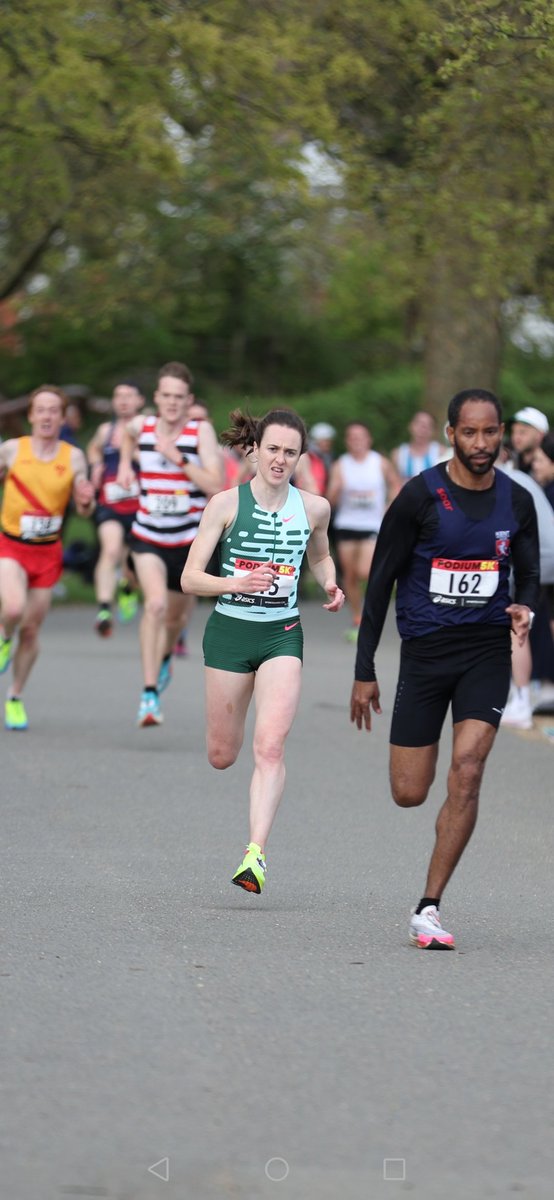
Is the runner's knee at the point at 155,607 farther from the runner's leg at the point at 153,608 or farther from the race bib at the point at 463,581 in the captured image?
the race bib at the point at 463,581

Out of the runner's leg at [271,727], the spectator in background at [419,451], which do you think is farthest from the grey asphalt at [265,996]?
the spectator in background at [419,451]

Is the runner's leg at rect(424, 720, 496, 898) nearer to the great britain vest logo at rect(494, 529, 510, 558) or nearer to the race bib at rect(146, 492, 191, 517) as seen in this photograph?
the great britain vest logo at rect(494, 529, 510, 558)

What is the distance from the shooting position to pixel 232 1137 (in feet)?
15.1

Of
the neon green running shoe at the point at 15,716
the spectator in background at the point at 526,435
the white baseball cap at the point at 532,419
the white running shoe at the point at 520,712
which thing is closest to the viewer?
the neon green running shoe at the point at 15,716

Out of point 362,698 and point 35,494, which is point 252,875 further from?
point 35,494

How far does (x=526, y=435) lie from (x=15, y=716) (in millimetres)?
3767

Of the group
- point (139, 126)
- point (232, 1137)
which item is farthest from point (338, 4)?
point (232, 1137)

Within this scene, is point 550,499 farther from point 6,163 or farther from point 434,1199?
point 6,163

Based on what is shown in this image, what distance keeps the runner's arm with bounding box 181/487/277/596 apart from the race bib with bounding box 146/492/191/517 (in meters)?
4.55

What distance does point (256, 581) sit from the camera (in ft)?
24.3

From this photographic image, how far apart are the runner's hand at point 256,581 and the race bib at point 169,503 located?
194 inches

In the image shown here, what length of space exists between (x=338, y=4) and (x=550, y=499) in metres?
6.81

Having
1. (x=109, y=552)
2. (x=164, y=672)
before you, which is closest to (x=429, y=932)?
(x=164, y=672)

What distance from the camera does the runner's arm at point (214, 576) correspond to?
7.43 m
